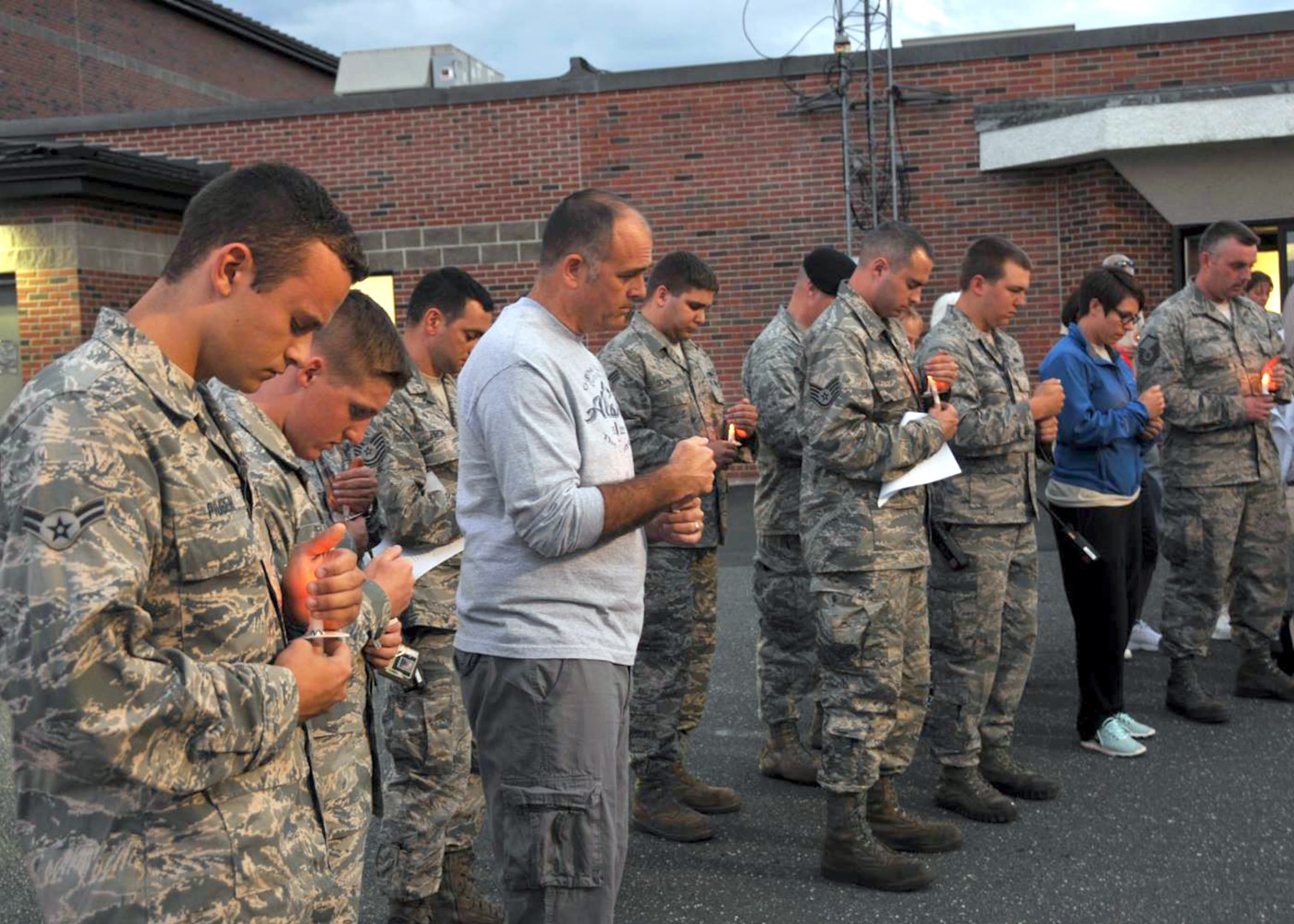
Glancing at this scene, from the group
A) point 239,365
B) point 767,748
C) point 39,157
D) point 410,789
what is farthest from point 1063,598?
point 39,157

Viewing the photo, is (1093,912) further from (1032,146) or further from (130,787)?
(1032,146)

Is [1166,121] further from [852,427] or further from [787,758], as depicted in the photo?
[852,427]

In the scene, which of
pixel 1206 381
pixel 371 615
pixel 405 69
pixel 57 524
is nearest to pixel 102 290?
pixel 405 69

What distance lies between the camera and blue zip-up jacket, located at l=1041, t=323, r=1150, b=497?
230 inches

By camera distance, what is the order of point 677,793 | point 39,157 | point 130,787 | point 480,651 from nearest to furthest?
point 130,787, point 480,651, point 677,793, point 39,157

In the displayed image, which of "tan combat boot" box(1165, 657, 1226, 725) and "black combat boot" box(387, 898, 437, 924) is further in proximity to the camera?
"tan combat boot" box(1165, 657, 1226, 725)

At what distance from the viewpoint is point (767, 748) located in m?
5.86

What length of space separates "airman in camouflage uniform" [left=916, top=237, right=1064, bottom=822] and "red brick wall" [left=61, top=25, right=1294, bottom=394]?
10.8 meters

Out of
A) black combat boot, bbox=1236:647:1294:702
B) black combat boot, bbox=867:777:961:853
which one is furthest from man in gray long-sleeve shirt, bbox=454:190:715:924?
black combat boot, bbox=1236:647:1294:702

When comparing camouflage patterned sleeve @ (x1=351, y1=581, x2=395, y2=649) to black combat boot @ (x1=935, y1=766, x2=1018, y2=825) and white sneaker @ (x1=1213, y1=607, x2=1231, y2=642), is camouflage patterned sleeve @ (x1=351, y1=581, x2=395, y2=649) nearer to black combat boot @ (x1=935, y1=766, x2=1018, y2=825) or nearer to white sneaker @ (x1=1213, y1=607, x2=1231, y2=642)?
black combat boot @ (x1=935, y1=766, x2=1018, y2=825)

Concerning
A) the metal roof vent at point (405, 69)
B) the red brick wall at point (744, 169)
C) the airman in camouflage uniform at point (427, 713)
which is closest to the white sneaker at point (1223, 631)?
the airman in camouflage uniform at point (427, 713)

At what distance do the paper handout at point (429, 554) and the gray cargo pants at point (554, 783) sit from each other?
1048 mm

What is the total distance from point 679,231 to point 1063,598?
915cm

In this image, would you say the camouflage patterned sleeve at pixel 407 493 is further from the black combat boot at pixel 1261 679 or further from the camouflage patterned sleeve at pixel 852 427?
the black combat boot at pixel 1261 679
